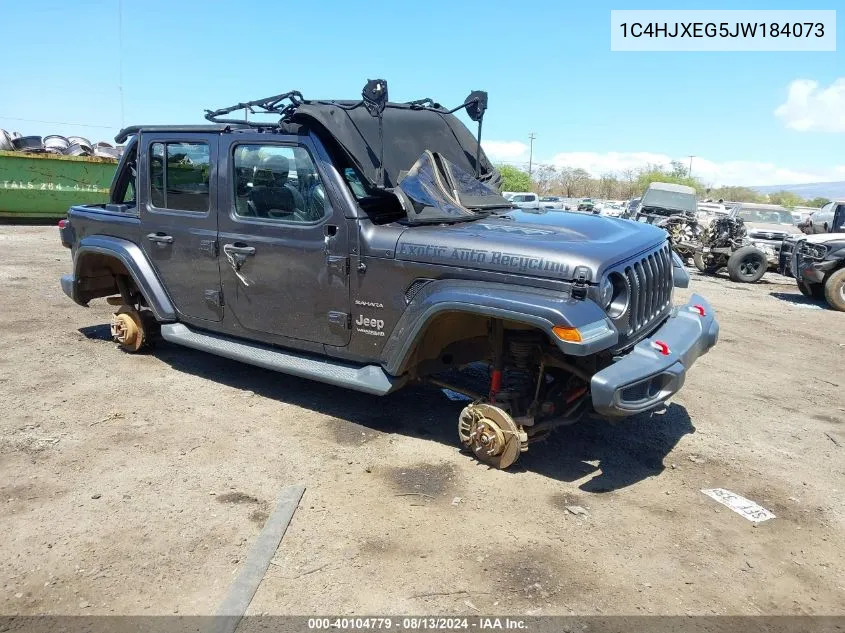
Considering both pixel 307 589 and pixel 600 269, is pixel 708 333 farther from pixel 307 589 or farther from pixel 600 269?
pixel 307 589

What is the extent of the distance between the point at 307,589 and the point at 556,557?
3.78 feet

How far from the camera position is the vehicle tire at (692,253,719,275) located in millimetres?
15117

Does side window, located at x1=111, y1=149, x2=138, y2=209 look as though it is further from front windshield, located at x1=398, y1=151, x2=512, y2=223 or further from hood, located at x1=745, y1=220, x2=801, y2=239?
hood, located at x1=745, y1=220, x2=801, y2=239

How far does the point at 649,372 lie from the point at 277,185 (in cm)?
269

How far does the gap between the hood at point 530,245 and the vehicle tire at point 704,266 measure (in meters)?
11.6

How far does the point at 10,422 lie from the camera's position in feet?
14.8

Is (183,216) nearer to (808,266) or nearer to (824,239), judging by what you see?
(808,266)

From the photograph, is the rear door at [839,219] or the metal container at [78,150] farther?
the metal container at [78,150]

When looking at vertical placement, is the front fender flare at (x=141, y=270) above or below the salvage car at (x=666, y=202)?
below

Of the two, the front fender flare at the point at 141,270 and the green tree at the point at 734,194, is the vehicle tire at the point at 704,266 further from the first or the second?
the green tree at the point at 734,194

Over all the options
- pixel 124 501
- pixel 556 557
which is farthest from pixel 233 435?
pixel 556 557

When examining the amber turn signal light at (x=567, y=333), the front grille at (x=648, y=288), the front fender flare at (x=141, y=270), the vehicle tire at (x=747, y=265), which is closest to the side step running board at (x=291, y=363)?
the front fender flare at (x=141, y=270)

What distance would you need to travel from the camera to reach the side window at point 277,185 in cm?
443

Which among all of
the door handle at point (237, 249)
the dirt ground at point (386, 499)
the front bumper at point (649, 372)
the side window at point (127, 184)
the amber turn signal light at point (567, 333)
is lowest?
the dirt ground at point (386, 499)
